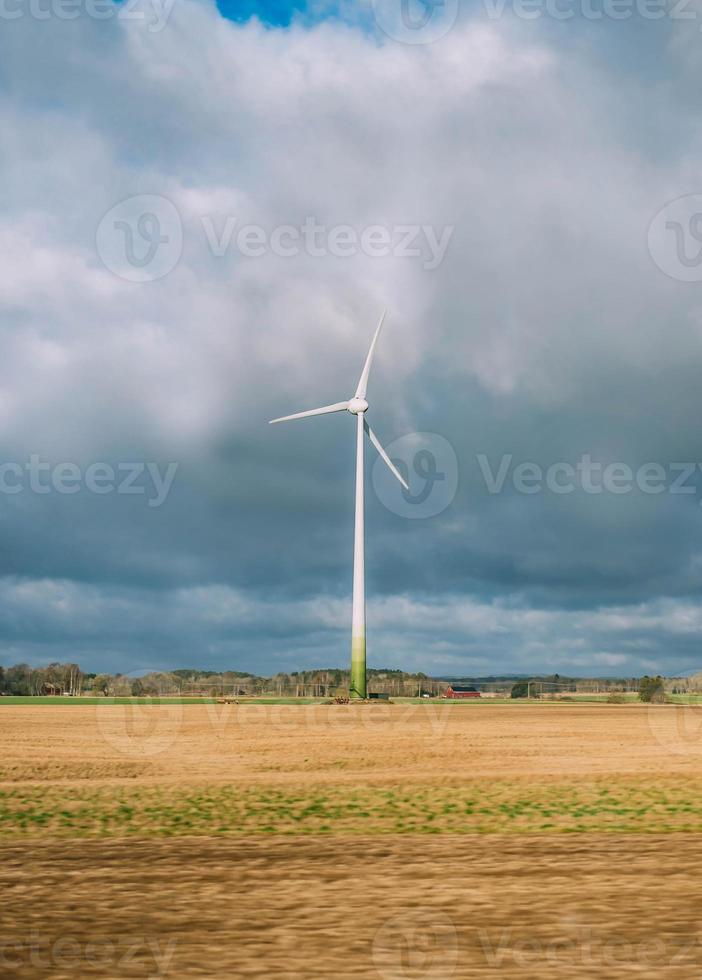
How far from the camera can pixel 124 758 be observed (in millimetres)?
56094

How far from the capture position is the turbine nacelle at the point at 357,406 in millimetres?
128375

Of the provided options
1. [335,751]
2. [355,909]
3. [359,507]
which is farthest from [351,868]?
[359,507]

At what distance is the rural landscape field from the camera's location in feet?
48.5

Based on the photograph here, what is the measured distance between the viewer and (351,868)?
873 inches

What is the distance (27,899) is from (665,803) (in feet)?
74.2

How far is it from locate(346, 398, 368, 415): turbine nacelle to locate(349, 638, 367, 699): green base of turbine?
28323 mm

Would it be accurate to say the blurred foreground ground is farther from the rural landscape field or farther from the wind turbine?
the wind turbine

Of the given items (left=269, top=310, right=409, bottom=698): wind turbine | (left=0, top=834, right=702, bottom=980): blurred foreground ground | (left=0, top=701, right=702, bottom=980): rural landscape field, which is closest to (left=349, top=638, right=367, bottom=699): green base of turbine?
(left=269, top=310, right=409, bottom=698): wind turbine

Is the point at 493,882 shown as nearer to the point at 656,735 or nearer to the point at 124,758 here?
the point at 124,758

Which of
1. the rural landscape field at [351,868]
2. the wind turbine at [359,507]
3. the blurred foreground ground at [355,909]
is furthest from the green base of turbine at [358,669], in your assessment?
the blurred foreground ground at [355,909]

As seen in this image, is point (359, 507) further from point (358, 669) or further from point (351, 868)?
point (351, 868)

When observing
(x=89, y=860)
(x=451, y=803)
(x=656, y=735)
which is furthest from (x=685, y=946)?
(x=656, y=735)

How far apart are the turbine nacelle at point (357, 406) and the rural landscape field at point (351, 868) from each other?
259ft

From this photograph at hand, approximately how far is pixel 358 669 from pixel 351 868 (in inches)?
4408
